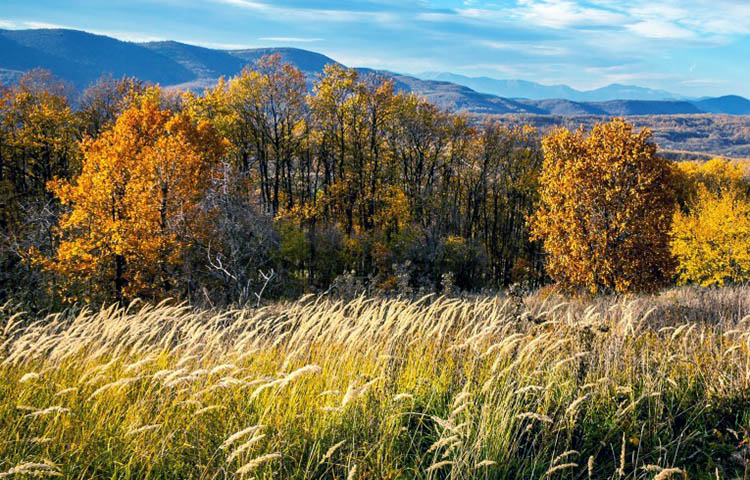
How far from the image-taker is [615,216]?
21.9 meters

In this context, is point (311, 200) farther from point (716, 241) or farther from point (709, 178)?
point (709, 178)

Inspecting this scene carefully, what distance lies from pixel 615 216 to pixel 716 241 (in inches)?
1122

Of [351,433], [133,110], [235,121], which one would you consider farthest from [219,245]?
[235,121]

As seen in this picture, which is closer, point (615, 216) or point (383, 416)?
point (383, 416)

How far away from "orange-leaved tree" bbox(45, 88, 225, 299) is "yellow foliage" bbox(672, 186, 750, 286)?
124ft

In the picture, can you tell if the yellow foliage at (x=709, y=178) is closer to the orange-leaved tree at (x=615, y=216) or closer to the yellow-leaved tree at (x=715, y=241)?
the yellow-leaved tree at (x=715, y=241)

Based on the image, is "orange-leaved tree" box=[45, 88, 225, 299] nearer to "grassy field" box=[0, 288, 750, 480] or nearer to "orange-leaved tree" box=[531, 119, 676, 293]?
"orange-leaved tree" box=[531, 119, 676, 293]

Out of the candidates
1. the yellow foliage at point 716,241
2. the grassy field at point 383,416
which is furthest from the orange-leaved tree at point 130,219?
the yellow foliage at point 716,241

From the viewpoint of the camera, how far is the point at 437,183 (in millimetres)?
49844

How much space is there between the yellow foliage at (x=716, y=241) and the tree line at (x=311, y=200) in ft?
0.73

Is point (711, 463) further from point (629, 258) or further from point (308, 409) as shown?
point (629, 258)

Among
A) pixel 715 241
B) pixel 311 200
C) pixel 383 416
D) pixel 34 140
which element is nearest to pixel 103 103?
pixel 34 140

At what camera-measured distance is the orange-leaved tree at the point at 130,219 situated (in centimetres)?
2486

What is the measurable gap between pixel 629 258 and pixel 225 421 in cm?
2150
